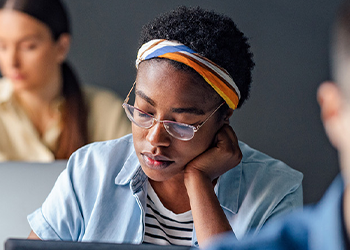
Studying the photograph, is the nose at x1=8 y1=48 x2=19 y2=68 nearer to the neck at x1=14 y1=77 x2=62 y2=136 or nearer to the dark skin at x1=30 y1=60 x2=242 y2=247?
the neck at x1=14 y1=77 x2=62 y2=136

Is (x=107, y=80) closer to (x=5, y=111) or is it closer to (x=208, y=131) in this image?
(x=5, y=111)

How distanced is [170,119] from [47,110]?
1.25 m

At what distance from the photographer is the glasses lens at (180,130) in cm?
115

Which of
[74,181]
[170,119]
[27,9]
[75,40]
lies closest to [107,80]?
[75,40]

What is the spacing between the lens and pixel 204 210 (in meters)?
1.16

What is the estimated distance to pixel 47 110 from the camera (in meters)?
2.19

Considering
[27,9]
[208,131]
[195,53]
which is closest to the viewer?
[195,53]

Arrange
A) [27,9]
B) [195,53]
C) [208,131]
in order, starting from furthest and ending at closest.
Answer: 1. [27,9]
2. [208,131]
3. [195,53]

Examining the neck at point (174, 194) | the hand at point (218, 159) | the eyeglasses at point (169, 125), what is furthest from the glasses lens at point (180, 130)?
the neck at point (174, 194)

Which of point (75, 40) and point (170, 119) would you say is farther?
point (75, 40)

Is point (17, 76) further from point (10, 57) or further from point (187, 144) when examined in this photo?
point (187, 144)

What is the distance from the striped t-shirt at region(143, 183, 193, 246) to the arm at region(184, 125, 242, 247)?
131 millimetres

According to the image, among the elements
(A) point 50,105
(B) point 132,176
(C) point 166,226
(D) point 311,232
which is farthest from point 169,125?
(A) point 50,105

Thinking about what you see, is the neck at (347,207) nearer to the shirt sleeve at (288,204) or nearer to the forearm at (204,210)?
the forearm at (204,210)
